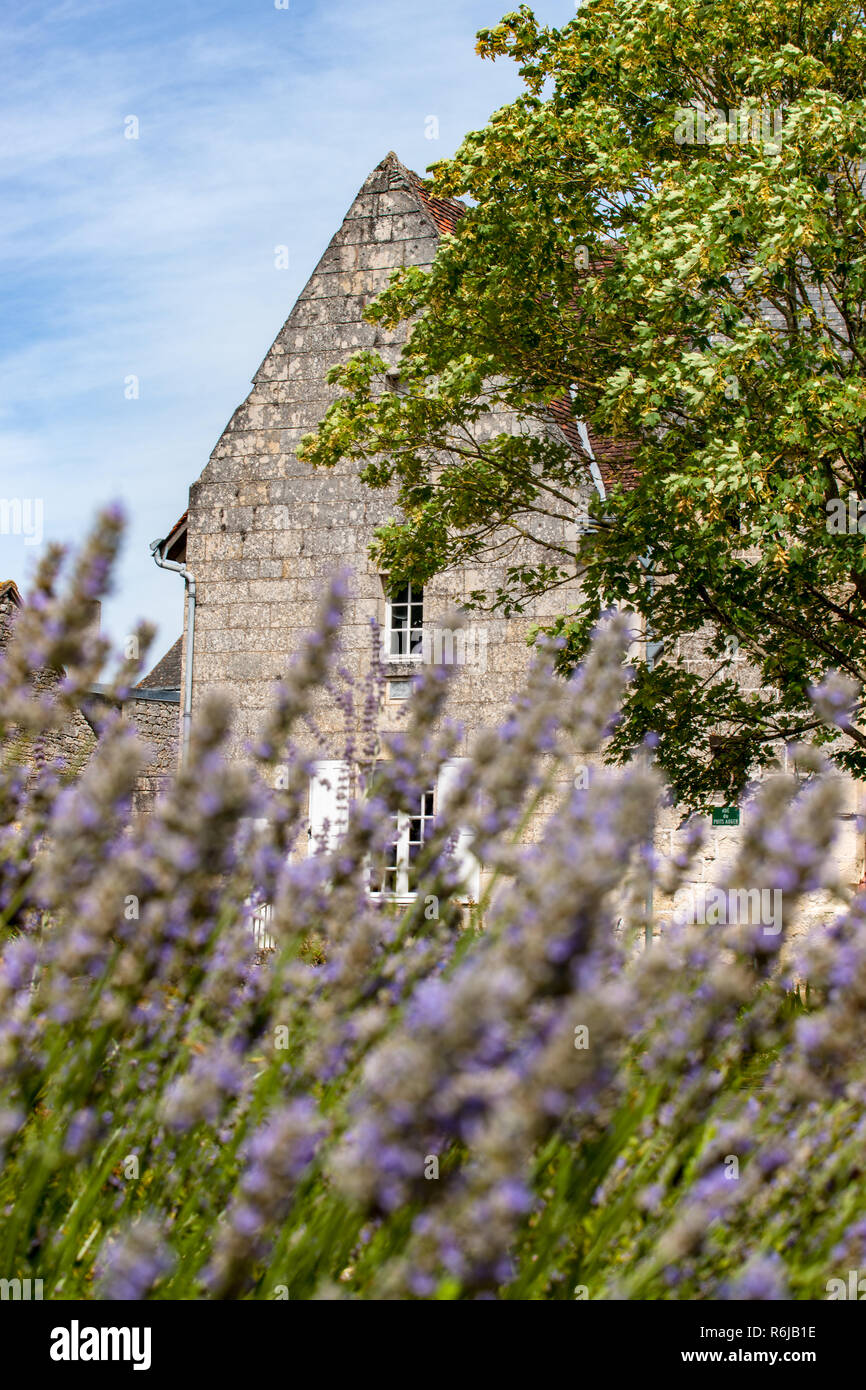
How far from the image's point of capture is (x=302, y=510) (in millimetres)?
16078

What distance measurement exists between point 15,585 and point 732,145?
9.79 m

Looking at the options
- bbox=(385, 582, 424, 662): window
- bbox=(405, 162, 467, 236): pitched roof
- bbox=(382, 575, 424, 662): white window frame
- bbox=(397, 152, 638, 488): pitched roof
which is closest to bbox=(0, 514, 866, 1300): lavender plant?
bbox=(397, 152, 638, 488): pitched roof

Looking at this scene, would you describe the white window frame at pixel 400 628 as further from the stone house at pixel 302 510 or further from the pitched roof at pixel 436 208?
the pitched roof at pixel 436 208

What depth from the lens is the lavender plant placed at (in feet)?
4.32

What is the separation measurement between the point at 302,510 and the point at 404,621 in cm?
188

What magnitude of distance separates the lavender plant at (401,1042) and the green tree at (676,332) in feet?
19.8

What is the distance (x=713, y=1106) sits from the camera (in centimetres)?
206

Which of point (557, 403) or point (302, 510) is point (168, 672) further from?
point (557, 403)

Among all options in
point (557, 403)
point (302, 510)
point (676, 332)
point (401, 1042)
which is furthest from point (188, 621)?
point (401, 1042)

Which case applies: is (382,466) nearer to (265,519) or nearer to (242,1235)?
(265,519)

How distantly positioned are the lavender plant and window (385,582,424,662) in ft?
42.9

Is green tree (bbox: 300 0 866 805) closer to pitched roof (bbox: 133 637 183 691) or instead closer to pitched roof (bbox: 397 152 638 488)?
pitched roof (bbox: 397 152 638 488)
